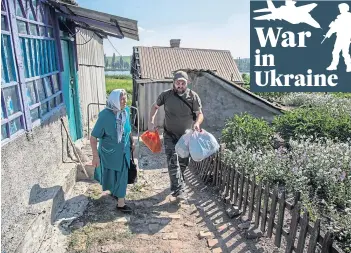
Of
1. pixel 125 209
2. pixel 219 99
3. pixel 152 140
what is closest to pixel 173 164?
pixel 152 140

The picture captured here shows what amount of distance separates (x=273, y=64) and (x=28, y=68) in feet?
26.1

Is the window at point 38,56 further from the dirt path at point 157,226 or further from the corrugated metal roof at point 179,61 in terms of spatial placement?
the corrugated metal roof at point 179,61

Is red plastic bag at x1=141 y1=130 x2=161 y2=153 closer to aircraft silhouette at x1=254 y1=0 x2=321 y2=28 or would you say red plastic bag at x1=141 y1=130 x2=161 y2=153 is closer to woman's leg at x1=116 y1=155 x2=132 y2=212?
woman's leg at x1=116 y1=155 x2=132 y2=212

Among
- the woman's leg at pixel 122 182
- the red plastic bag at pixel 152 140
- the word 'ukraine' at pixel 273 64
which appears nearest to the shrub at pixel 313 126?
the word 'ukraine' at pixel 273 64

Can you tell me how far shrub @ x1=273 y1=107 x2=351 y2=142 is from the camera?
20.3 ft

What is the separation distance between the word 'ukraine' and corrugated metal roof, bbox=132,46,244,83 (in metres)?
2.17

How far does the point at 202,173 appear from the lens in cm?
542

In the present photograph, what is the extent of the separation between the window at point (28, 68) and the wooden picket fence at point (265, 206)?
9.59 ft

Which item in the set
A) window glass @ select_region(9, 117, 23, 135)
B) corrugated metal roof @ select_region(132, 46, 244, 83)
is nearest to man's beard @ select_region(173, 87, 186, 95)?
window glass @ select_region(9, 117, 23, 135)

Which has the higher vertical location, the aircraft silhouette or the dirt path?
the aircraft silhouette

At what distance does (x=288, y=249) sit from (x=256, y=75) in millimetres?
7132

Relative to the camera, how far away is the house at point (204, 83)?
861 centimetres

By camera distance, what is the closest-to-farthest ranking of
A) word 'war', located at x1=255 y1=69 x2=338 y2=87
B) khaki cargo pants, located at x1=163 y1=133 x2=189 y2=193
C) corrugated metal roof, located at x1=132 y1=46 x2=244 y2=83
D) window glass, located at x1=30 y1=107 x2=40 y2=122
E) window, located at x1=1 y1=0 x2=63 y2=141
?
window, located at x1=1 y1=0 x2=63 y2=141
window glass, located at x1=30 y1=107 x2=40 y2=122
khaki cargo pants, located at x1=163 y1=133 x2=189 y2=193
word 'war', located at x1=255 y1=69 x2=338 y2=87
corrugated metal roof, located at x1=132 y1=46 x2=244 y2=83

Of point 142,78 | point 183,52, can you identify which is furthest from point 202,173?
point 183,52
